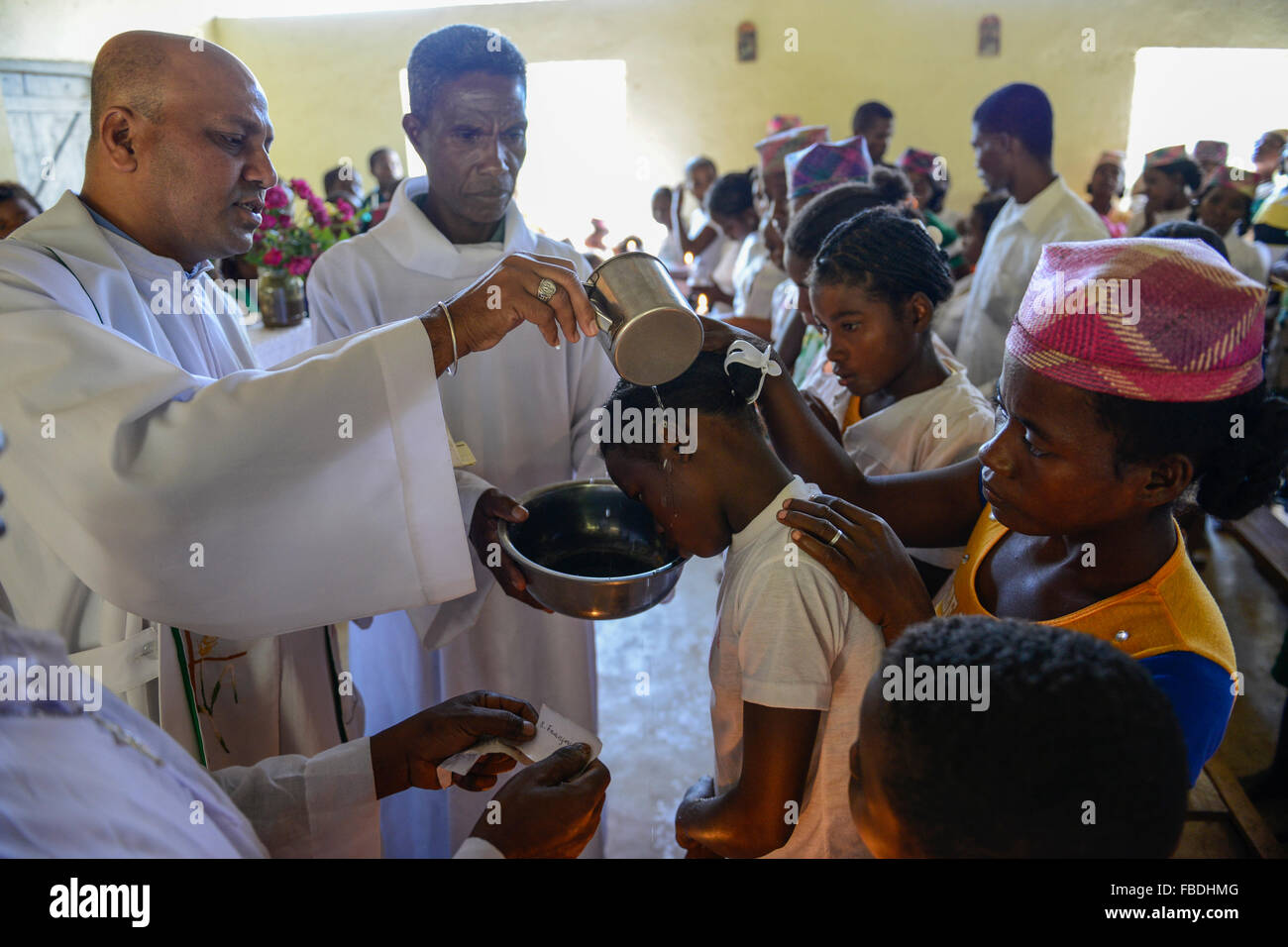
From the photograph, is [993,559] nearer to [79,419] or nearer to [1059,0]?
[79,419]

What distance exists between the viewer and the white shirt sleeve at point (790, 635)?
1.20m

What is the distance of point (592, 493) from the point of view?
1.83 m

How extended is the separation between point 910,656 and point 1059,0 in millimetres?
10915

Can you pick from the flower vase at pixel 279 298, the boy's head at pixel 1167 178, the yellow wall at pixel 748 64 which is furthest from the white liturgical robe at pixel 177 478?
the yellow wall at pixel 748 64

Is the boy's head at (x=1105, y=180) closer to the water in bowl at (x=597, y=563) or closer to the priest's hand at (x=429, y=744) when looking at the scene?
the water in bowl at (x=597, y=563)

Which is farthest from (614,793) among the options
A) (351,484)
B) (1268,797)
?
(1268,797)

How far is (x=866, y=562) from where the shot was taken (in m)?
1.24

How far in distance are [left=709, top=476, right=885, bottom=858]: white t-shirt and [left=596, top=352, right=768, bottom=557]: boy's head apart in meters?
0.07

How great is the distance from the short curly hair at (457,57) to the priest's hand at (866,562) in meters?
→ 1.36

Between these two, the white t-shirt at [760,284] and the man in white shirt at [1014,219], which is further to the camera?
the white t-shirt at [760,284]

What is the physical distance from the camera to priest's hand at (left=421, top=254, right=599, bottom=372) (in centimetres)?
134

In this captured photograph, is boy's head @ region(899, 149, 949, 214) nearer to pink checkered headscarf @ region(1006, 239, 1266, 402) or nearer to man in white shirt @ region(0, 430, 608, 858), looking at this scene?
pink checkered headscarf @ region(1006, 239, 1266, 402)

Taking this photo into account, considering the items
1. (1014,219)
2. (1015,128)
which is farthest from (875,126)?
(1014,219)

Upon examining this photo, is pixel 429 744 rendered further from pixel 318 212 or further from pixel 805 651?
pixel 318 212
